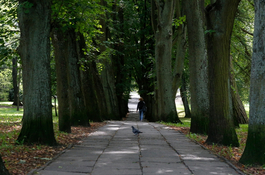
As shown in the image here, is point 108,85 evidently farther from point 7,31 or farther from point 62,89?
point 7,31

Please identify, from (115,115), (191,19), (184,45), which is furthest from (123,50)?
(191,19)

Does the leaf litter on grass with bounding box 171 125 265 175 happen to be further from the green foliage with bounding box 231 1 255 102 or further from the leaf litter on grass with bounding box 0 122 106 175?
the green foliage with bounding box 231 1 255 102

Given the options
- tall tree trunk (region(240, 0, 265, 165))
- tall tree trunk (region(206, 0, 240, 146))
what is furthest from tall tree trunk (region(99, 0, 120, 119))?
tall tree trunk (region(240, 0, 265, 165))

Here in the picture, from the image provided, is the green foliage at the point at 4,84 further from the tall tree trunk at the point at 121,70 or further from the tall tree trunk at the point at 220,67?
the tall tree trunk at the point at 220,67

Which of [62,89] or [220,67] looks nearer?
[220,67]

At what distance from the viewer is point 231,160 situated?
269 inches

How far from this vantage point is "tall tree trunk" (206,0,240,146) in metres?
8.20

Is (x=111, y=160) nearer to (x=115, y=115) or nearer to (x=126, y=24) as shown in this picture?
(x=115, y=115)

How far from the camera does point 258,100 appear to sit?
6.34 metres

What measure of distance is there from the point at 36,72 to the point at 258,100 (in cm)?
576

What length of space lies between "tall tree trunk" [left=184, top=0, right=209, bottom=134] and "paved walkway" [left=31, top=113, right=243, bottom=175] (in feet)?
7.69

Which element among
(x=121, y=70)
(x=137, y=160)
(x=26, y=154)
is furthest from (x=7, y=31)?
(x=121, y=70)

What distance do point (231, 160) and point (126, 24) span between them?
2091 centimetres

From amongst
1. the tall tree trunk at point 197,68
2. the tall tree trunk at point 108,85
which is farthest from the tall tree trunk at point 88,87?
the tall tree trunk at point 197,68
